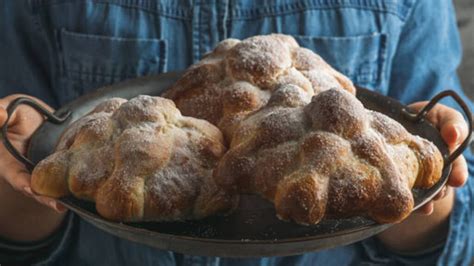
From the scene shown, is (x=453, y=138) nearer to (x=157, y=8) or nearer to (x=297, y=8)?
(x=297, y=8)

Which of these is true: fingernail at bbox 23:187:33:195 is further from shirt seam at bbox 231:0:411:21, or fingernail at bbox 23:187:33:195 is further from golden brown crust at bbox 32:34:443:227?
shirt seam at bbox 231:0:411:21

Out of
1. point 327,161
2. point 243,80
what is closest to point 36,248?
point 243,80

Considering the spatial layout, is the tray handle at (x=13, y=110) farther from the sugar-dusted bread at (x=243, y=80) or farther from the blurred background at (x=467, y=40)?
the blurred background at (x=467, y=40)

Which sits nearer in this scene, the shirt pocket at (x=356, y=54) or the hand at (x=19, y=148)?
the hand at (x=19, y=148)

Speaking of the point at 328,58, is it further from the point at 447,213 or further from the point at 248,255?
the point at 248,255

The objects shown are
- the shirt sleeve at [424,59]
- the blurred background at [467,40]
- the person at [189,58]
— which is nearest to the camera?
the person at [189,58]

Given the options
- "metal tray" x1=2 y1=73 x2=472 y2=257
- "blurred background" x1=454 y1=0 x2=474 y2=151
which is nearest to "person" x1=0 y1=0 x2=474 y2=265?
"metal tray" x1=2 y1=73 x2=472 y2=257

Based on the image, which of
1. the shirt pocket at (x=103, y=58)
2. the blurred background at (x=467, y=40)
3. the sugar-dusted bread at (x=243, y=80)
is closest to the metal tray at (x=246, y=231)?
the sugar-dusted bread at (x=243, y=80)
